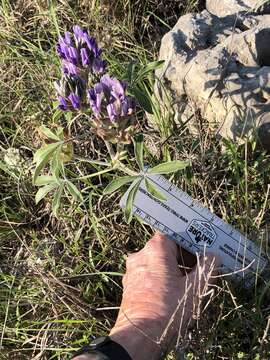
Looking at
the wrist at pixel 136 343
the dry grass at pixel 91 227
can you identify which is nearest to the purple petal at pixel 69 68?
the dry grass at pixel 91 227

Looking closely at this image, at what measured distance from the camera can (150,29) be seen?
9.27 ft

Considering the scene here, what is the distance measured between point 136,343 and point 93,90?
74 centimetres

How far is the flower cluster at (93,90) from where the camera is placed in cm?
177

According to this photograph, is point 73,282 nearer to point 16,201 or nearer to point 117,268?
point 117,268

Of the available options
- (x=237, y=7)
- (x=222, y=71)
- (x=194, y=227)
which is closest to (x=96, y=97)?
(x=194, y=227)

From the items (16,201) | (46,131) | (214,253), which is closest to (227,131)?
(214,253)

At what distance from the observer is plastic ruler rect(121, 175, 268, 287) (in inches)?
78.4

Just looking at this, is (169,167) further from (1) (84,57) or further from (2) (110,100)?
(1) (84,57)

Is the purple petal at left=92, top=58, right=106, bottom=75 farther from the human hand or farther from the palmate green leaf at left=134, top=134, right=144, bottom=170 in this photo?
the human hand

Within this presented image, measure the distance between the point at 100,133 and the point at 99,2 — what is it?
120 cm

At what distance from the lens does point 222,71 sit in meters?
2.24

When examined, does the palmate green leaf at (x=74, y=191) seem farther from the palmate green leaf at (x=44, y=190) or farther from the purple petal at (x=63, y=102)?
the purple petal at (x=63, y=102)

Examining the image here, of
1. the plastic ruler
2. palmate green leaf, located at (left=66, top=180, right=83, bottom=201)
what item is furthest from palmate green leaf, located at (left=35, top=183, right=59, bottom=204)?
the plastic ruler

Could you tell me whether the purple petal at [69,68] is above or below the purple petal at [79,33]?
below
